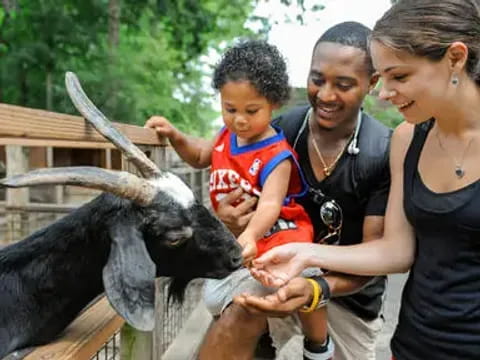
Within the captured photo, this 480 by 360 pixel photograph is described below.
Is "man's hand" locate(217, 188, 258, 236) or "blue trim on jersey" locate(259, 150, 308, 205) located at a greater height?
"blue trim on jersey" locate(259, 150, 308, 205)

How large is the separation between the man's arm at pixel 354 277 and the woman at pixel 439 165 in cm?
36

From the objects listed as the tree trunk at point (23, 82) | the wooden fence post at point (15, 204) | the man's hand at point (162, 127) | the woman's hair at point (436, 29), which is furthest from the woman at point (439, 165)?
the tree trunk at point (23, 82)

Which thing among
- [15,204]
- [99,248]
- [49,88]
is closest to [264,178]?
[99,248]

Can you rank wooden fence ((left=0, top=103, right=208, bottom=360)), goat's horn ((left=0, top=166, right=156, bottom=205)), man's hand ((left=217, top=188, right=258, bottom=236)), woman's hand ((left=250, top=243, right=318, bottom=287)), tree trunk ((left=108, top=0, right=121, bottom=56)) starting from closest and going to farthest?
1. goat's horn ((left=0, top=166, right=156, bottom=205))
2. wooden fence ((left=0, top=103, right=208, bottom=360))
3. woman's hand ((left=250, top=243, right=318, bottom=287))
4. man's hand ((left=217, top=188, right=258, bottom=236))
5. tree trunk ((left=108, top=0, right=121, bottom=56))

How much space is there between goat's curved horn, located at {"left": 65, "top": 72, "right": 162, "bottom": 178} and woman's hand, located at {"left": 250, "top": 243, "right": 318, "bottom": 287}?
0.51m

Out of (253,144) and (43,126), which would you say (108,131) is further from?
(253,144)

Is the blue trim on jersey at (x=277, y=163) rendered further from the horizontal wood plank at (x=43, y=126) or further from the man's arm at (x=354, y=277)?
the horizontal wood plank at (x=43, y=126)

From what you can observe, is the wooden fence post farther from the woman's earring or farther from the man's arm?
the woman's earring

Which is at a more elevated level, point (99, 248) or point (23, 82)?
point (23, 82)

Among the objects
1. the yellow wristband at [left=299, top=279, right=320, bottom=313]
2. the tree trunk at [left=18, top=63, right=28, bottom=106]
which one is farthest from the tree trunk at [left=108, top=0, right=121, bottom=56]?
the yellow wristband at [left=299, top=279, right=320, bottom=313]

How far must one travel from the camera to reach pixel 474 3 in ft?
5.53

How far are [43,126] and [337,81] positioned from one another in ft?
3.84

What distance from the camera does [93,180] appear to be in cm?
160

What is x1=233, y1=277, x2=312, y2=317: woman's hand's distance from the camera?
194cm
